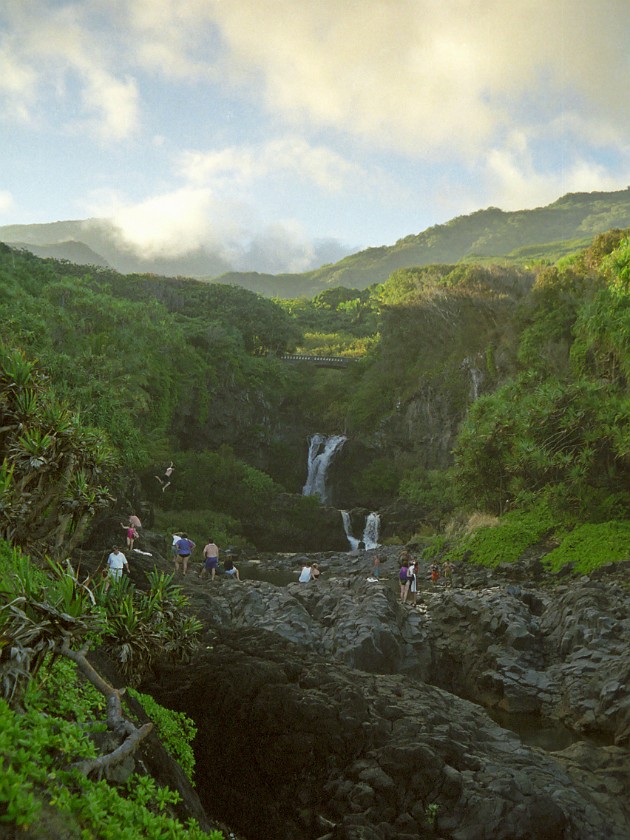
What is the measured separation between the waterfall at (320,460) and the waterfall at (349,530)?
203 inches

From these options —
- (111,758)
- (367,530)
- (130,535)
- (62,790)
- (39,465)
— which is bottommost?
(367,530)

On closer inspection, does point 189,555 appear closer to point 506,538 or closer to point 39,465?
point 39,465

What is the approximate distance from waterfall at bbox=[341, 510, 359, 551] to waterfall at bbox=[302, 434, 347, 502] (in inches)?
203

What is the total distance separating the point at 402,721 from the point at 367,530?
97.9 feet

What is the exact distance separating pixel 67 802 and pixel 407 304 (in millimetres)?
53644

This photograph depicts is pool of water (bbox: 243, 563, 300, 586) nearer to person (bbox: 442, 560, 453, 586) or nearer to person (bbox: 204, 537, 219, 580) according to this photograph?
person (bbox: 204, 537, 219, 580)

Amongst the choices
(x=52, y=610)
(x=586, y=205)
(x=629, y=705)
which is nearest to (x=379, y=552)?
(x=629, y=705)

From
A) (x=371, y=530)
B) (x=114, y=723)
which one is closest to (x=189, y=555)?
(x=114, y=723)

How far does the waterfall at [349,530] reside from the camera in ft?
127

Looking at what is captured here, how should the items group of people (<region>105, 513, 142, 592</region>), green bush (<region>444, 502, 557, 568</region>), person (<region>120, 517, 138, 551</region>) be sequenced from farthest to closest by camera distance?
1. green bush (<region>444, 502, 557, 568</region>)
2. person (<region>120, 517, 138, 551</region>)
3. group of people (<region>105, 513, 142, 592</region>)

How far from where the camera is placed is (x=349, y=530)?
39625 mm

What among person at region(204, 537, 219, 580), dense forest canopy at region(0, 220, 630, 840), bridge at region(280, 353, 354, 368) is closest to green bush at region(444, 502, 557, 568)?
dense forest canopy at region(0, 220, 630, 840)

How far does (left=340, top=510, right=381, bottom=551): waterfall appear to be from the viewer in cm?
3878

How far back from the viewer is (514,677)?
49.0 feet
